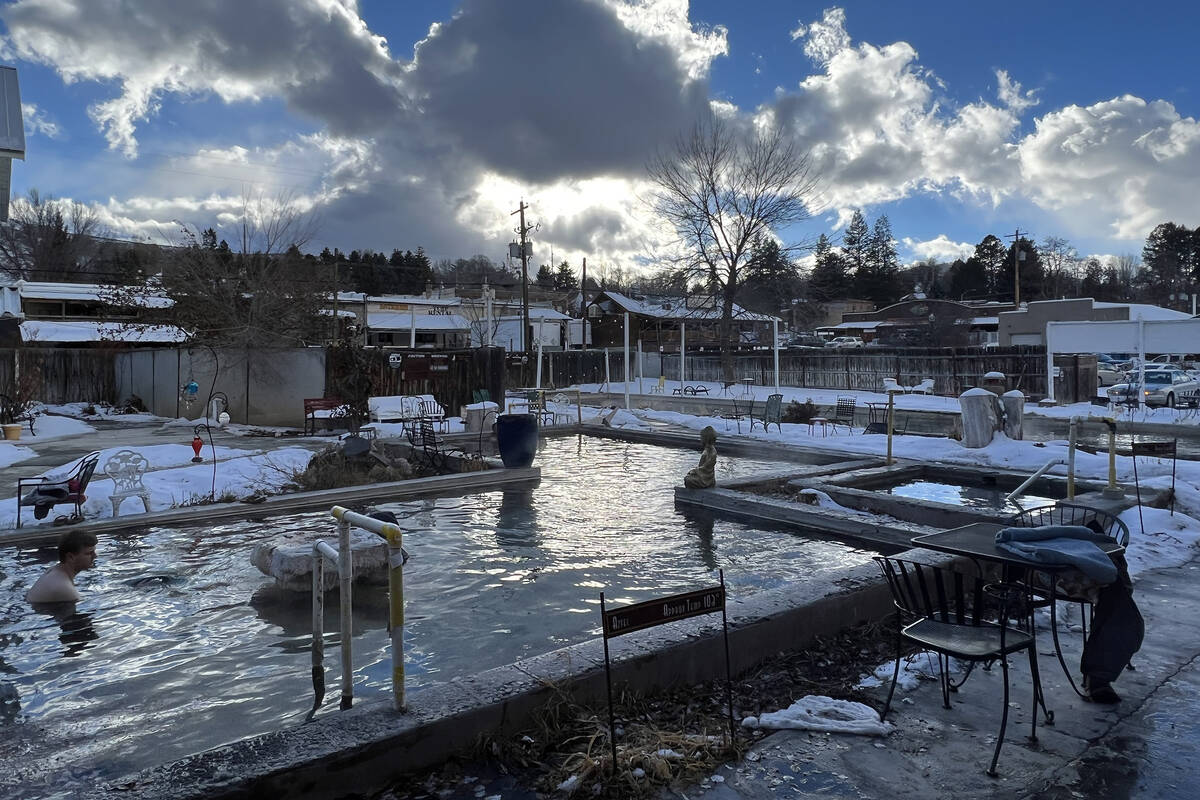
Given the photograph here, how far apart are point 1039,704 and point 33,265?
195 feet

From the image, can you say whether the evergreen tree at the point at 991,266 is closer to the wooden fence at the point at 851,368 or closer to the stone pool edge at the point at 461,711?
the wooden fence at the point at 851,368

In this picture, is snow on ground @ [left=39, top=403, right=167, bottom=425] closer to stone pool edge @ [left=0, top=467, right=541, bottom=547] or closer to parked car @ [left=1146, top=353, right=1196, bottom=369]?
stone pool edge @ [left=0, top=467, right=541, bottom=547]

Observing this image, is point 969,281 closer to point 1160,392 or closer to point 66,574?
point 1160,392

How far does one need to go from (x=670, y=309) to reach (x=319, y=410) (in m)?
23.4

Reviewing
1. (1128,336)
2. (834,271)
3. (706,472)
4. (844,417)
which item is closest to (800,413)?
(844,417)

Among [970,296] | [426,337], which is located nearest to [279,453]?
[426,337]

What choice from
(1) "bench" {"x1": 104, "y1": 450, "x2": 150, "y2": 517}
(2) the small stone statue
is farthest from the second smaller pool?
(1) "bench" {"x1": 104, "y1": 450, "x2": 150, "y2": 517}

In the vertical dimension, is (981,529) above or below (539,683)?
above

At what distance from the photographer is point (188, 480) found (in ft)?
35.2

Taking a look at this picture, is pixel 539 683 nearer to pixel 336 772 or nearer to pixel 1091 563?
pixel 336 772

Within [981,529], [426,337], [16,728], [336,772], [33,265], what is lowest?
[16,728]

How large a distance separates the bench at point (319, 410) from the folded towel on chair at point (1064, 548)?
52.5ft

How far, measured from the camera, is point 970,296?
7719 centimetres

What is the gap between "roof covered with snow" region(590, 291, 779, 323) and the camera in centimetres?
3838
